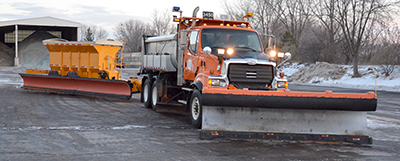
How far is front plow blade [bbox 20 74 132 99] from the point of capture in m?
16.2

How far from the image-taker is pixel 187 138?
839 cm

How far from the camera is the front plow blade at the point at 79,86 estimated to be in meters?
16.2

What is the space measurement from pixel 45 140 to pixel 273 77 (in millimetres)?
5119

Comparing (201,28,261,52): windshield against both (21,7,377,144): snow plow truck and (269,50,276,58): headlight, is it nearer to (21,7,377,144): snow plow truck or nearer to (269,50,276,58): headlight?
(21,7,377,144): snow plow truck

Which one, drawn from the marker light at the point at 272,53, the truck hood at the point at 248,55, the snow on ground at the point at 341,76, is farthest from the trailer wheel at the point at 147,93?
the snow on ground at the point at 341,76

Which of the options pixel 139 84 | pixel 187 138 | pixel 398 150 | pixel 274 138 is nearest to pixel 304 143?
pixel 274 138

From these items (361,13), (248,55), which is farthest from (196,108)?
(361,13)

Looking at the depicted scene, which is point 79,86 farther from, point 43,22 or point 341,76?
point 43,22

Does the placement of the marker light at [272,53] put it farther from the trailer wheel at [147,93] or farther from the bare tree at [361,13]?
the bare tree at [361,13]

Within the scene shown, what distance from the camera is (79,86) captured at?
17.9 m

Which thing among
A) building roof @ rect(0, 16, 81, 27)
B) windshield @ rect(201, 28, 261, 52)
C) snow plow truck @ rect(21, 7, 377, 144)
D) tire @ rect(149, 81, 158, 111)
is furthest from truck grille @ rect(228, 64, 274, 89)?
building roof @ rect(0, 16, 81, 27)

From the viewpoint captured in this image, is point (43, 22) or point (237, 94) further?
point (43, 22)

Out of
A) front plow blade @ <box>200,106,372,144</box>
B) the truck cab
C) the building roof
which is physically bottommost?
front plow blade @ <box>200,106,372,144</box>

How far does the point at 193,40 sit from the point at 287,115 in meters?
3.90
